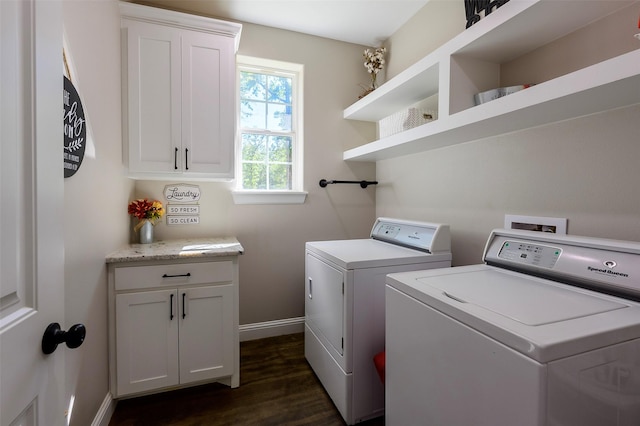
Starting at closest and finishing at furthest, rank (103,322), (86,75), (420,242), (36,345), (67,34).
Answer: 1. (36,345)
2. (67,34)
3. (86,75)
4. (103,322)
5. (420,242)

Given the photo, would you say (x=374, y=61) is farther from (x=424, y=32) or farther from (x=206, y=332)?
(x=206, y=332)

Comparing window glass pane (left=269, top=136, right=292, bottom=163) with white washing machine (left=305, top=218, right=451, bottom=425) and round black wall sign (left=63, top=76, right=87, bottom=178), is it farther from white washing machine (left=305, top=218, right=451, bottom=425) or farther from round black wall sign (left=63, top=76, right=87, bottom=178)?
round black wall sign (left=63, top=76, right=87, bottom=178)

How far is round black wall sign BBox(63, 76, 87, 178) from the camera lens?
1.16 metres

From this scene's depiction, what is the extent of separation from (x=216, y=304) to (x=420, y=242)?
132cm

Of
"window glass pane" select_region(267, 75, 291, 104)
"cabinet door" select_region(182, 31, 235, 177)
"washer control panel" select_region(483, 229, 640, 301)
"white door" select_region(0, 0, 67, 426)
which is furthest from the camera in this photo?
"window glass pane" select_region(267, 75, 291, 104)

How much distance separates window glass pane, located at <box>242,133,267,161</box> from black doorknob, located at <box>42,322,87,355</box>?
2.02 meters

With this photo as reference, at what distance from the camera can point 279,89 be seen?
2680 millimetres

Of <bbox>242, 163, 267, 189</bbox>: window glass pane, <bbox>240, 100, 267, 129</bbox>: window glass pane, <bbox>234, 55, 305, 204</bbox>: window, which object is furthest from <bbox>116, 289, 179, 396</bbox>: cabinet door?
<bbox>240, 100, 267, 129</bbox>: window glass pane

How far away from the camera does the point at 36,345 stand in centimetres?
61

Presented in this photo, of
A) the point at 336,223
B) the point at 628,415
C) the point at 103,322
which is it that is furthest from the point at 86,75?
the point at 628,415

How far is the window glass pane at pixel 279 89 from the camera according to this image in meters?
2.66

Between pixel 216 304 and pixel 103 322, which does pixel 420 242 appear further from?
pixel 103 322

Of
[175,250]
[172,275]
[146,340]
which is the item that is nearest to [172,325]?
[146,340]

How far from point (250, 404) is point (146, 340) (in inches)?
28.2
